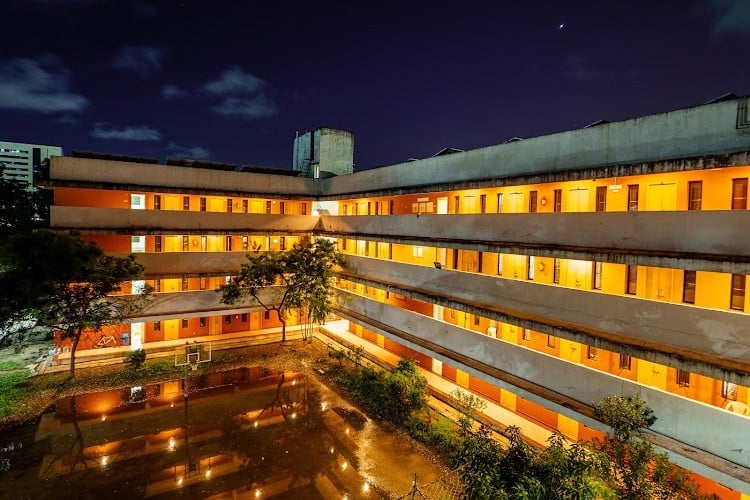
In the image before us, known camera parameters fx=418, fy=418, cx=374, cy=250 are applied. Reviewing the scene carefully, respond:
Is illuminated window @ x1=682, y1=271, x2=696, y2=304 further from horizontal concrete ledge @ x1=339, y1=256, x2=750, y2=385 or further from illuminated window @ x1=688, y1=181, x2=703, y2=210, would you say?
illuminated window @ x1=688, y1=181, x2=703, y2=210

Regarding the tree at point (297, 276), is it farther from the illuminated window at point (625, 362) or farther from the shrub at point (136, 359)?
the illuminated window at point (625, 362)

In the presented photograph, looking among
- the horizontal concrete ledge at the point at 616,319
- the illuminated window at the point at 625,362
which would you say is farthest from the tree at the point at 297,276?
the illuminated window at the point at 625,362

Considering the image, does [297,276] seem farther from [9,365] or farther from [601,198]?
[601,198]

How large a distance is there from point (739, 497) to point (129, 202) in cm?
3389

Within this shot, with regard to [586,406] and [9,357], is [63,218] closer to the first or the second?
[9,357]

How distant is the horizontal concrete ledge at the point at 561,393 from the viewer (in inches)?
464

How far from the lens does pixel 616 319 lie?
14.7 metres

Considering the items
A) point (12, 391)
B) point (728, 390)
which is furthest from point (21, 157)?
point (728, 390)

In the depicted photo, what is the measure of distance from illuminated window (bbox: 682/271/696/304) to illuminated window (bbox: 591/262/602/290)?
2.83 meters

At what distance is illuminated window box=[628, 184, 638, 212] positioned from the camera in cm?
1529

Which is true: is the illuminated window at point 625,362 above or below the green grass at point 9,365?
above

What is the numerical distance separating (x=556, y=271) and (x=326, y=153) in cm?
2419

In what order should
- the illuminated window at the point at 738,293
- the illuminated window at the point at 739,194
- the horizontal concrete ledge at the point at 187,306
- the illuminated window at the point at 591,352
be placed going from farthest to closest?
the horizontal concrete ledge at the point at 187,306 < the illuminated window at the point at 591,352 < the illuminated window at the point at 739,194 < the illuminated window at the point at 738,293

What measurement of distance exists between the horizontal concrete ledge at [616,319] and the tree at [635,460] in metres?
1.82
